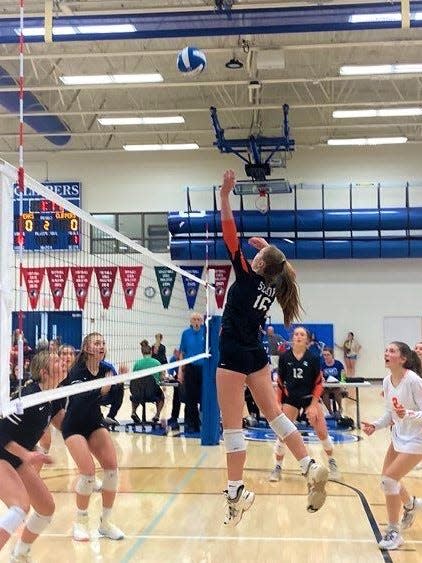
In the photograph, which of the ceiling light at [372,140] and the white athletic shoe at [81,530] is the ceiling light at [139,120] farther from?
the white athletic shoe at [81,530]

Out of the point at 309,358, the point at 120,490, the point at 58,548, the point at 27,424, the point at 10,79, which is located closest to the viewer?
the point at 27,424

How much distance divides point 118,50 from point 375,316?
32.7ft

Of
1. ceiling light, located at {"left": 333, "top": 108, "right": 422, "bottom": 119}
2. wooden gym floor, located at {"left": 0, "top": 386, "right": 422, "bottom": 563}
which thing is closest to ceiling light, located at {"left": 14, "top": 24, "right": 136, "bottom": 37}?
ceiling light, located at {"left": 333, "top": 108, "right": 422, "bottom": 119}

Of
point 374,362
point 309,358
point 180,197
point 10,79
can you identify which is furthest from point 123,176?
point 309,358

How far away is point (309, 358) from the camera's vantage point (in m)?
7.51

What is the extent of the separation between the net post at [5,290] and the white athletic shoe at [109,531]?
2531mm

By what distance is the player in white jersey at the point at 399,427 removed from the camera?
16.5 ft

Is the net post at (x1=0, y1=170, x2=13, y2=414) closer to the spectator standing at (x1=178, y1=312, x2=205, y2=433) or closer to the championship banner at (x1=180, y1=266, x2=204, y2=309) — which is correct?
the spectator standing at (x1=178, y1=312, x2=205, y2=433)

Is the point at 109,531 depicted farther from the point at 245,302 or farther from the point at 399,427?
the point at 245,302

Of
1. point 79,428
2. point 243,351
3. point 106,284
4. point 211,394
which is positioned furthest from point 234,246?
point 106,284

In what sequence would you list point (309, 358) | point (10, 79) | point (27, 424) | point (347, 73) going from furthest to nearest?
point (10, 79)
point (347, 73)
point (309, 358)
point (27, 424)

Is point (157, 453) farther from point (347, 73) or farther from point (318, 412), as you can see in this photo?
point (347, 73)

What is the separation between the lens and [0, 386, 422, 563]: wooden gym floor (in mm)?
5016

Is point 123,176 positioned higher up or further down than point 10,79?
further down
